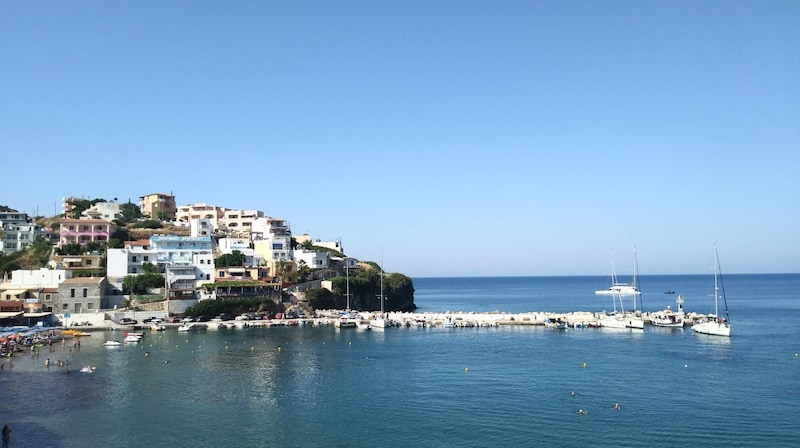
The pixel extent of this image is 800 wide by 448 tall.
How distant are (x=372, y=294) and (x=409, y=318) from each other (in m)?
20.2

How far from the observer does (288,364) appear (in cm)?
5475

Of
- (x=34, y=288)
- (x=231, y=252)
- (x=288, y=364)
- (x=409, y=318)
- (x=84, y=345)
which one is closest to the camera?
(x=288, y=364)

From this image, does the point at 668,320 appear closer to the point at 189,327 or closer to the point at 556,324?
the point at 556,324

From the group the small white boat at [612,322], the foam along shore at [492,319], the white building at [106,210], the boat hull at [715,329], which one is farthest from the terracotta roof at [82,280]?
the boat hull at [715,329]

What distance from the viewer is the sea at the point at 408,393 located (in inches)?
1331

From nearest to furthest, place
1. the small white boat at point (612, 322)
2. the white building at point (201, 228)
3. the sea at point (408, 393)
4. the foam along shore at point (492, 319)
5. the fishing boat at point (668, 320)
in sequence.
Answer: the sea at point (408, 393)
the small white boat at point (612, 322)
the fishing boat at point (668, 320)
the foam along shore at point (492, 319)
the white building at point (201, 228)

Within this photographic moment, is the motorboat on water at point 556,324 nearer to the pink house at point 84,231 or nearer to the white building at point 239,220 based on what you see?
the white building at point 239,220

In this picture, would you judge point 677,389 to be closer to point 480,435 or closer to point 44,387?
point 480,435

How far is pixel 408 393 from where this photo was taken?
143 ft

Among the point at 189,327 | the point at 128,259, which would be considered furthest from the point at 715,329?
the point at 128,259

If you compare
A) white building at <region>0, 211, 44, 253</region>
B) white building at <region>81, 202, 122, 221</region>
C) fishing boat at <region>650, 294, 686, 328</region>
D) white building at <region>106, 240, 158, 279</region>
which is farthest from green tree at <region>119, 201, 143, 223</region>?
fishing boat at <region>650, 294, 686, 328</region>

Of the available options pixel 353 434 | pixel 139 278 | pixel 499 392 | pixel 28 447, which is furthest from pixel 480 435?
pixel 139 278

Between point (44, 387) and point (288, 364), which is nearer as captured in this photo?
point (44, 387)

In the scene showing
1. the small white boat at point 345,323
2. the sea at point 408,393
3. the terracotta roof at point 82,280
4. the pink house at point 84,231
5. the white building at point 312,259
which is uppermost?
the pink house at point 84,231
